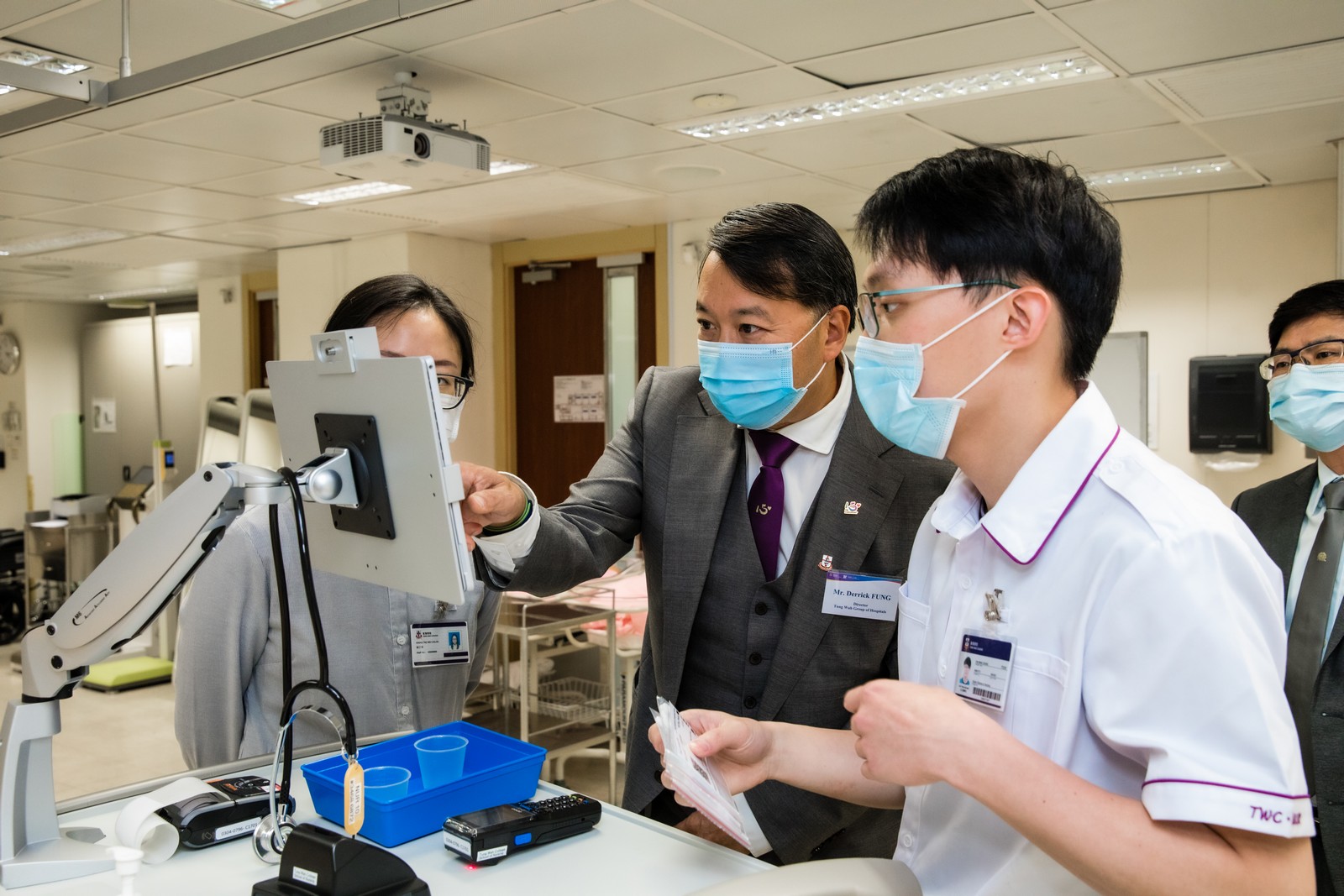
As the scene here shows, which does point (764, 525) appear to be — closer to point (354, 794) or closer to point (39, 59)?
point (354, 794)

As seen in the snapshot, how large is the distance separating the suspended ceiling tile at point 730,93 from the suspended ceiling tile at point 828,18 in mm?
279

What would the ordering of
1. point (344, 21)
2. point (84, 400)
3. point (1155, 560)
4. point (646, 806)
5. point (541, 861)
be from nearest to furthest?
point (1155, 560), point (541, 861), point (646, 806), point (344, 21), point (84, 400)

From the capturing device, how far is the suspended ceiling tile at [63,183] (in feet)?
15.4

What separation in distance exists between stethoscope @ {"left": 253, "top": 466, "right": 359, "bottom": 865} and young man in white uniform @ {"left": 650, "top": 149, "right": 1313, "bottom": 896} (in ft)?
1.38

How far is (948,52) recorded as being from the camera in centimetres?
319

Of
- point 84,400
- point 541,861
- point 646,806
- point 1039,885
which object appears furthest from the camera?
point 84,400

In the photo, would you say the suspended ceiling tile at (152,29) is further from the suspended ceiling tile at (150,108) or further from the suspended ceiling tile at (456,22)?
the suspended ceiling tile at (456,22)

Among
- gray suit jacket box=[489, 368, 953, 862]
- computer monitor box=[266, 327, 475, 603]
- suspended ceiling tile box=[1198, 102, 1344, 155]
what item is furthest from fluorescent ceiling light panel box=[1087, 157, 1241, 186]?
computer monitor box=[266, 327, 475, 603]

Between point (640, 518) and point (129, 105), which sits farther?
point (129, 105)

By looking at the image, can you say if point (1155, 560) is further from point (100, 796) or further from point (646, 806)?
point (100, 796)

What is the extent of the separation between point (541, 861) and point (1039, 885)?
0.62 metres

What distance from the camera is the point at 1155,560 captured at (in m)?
1.03

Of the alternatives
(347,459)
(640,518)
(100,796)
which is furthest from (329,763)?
(640,518)

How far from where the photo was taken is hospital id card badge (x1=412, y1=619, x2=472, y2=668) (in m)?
1.88
